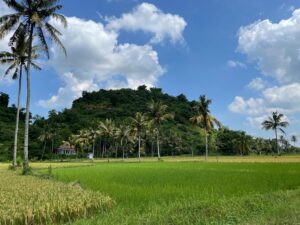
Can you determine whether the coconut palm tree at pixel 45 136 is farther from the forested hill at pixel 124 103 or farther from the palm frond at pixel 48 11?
the palm frond at pixel 48 11

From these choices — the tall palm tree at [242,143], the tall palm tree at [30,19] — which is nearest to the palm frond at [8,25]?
the tall palm tree at [30,19]

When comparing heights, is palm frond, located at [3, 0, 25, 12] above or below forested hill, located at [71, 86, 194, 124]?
below

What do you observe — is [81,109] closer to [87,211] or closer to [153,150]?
[153,150]

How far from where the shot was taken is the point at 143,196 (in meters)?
14.7

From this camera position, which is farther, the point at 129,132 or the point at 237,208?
the point at 129,132

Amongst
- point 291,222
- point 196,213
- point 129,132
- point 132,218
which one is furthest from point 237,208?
point 129,132

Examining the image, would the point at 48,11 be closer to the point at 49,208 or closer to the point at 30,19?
the point at 30,19

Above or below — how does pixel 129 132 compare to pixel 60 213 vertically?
above

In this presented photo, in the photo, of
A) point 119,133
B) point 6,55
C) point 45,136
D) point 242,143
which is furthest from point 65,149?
point 6,55

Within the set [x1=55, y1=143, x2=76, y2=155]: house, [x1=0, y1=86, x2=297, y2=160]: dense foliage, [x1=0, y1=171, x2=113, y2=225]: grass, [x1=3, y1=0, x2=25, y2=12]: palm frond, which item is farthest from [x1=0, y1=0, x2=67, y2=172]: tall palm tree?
[x1=55, y1=143, x2=76, y2=155]: house

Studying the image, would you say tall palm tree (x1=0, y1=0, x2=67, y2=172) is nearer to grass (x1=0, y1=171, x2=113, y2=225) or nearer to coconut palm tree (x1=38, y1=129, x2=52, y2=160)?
grass (x1=0, y1=171, x2=113, y2=225)

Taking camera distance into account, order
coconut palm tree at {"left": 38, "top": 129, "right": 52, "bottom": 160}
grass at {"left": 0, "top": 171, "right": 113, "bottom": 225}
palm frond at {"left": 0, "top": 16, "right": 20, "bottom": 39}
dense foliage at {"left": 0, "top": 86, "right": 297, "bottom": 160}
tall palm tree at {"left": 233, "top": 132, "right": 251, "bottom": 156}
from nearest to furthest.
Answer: grass at {"left": 0, "top": 171, "right": 113, "bottom": 225}, palm frond at {"left": 0, "top": 16, "right": 20, "bottom": 39}, coconut palm tree at {"left": 38, "top": 129, "right": 52, "bottom": 160}, dense foliage at {"left": 0, "top": 86, "right": 297, "bottom": 160}, tall palm tree at {"left": 233, "top": 132, "right": 251, "bottom": 156}

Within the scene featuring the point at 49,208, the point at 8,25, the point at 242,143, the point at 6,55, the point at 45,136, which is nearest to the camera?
the point at 49,208

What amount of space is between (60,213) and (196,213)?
13.5 feet
